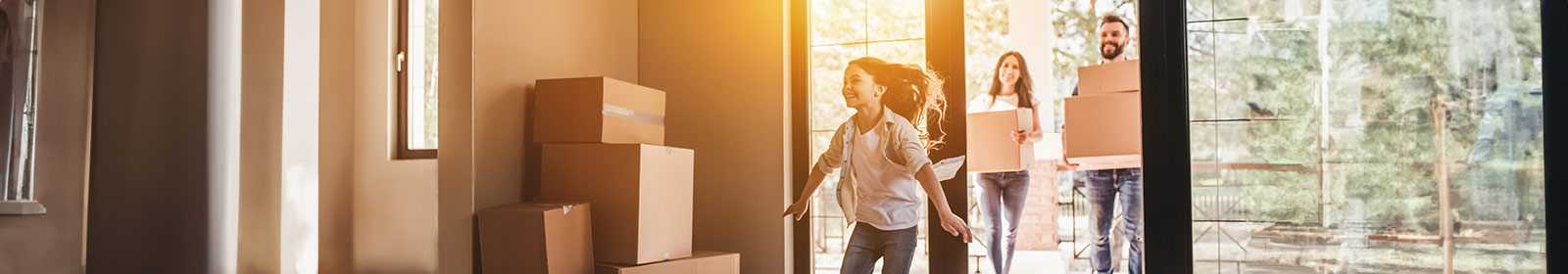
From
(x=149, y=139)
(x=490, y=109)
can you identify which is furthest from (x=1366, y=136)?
(x=149, y=139)

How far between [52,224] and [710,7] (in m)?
2.33

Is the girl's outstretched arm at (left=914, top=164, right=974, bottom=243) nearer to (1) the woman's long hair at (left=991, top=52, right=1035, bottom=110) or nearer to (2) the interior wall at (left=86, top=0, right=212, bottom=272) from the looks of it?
(1) the woman's long hair at (left=991, top=52, right=1035, bottom=110)

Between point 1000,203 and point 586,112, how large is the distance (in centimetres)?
167

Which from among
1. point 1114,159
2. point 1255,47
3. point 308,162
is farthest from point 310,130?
point 1255,47

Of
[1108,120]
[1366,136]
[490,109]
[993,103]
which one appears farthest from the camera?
[993,103]

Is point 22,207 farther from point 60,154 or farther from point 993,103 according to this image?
point 993,103

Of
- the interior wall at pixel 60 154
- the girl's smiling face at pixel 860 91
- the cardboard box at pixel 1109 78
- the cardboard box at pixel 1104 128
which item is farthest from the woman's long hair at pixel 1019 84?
the interior wall at pixel 60 154

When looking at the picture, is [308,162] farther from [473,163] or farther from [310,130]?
[473,163]

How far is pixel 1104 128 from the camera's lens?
11.9 ft

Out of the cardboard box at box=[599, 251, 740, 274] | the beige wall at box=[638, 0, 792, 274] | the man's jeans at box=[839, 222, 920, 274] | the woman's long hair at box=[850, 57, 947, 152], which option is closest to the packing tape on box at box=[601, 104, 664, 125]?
the beige wall at box=[638, 0, 792, 274]

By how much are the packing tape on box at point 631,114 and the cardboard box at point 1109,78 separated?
1.63 metres

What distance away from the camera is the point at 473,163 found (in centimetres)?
322

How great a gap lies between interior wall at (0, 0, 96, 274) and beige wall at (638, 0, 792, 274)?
195 centimetres

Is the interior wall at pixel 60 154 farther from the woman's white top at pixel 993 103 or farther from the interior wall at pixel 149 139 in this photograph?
the woman's white top at pixel 993 103
